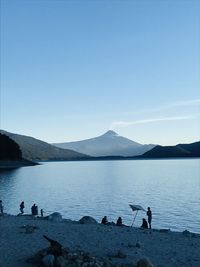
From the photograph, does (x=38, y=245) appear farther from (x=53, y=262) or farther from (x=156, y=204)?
(x=156, y=204)

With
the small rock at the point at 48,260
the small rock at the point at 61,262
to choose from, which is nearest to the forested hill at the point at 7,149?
the small rock at the point at 48,260

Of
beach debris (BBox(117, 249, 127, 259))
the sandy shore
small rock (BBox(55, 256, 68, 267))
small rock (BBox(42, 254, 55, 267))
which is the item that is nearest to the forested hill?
the sandy shore

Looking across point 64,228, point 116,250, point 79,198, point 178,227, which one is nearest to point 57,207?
point 79,198

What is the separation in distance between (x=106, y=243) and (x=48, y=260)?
7.00 meters

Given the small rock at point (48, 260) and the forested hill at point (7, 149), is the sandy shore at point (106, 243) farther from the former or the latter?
the forested hill at point (7, 149)

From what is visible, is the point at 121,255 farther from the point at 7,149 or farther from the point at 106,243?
the point at 7,149

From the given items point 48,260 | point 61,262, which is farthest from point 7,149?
point 61,262

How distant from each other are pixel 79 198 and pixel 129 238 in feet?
139

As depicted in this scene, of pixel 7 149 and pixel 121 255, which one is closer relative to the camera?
pixel 121 255

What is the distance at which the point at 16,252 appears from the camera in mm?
22719

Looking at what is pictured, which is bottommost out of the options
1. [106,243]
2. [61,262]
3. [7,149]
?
[106,243]

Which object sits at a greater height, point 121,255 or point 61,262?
point 61,262

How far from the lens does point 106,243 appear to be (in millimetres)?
26094

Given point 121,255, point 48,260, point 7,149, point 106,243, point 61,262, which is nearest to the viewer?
point 61,262
